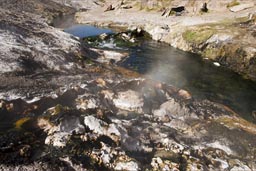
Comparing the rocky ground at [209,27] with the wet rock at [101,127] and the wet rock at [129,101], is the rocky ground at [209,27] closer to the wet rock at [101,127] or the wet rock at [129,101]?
the wet rock at [129,101]

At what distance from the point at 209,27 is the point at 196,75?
18.5 meters

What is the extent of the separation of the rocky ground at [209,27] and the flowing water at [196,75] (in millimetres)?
2169

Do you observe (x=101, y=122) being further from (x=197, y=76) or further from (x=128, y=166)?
(x=197, y=76)

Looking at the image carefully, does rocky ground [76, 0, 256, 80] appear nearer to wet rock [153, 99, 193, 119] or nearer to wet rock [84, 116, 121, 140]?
wet rock [153, 99, 193, 119]

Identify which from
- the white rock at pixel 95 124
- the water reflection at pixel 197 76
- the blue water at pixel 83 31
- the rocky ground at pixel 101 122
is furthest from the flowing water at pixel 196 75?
the white rock at pixel 95 124

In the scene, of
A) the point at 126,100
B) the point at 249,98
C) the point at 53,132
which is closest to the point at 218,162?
the point at 126,100

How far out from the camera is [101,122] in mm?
21750

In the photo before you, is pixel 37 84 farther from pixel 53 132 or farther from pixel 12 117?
pixel 53 132

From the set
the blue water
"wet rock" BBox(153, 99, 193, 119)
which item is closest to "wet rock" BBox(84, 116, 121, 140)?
"wet rock" BBox(153, 99, 193, 119)

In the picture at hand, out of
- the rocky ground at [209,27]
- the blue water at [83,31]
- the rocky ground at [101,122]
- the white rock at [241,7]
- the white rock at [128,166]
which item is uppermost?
the white rock at [241,7]

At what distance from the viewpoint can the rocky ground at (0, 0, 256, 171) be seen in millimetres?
18422

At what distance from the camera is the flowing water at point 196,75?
3017cm

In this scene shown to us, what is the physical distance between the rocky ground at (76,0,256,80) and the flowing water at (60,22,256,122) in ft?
7.12

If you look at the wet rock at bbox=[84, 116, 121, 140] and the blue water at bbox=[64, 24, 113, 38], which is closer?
the wet rock at bbox=[84, 116, 121, 140]
